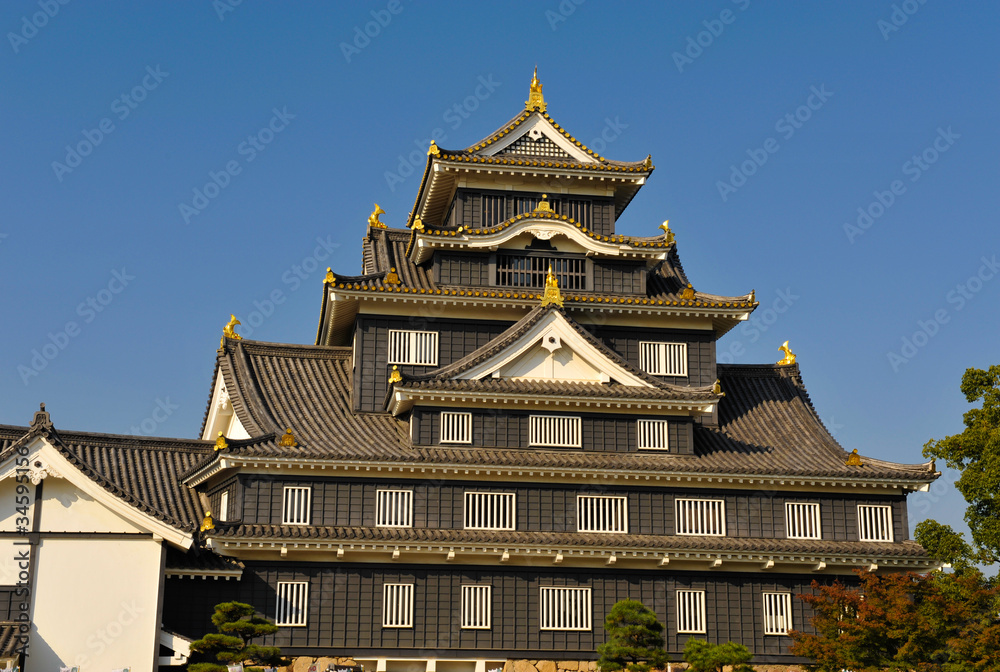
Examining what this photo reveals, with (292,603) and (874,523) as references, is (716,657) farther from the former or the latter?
(292,603)

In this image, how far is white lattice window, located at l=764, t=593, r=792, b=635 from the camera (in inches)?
1375

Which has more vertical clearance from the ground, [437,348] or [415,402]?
[437,348]

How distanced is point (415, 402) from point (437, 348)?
336 cm

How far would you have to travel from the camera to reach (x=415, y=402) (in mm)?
35000

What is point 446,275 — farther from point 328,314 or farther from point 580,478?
point 580,478

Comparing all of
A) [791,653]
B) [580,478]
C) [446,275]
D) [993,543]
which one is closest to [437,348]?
[446,275]

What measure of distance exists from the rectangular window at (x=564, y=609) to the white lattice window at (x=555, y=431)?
4.48 meters

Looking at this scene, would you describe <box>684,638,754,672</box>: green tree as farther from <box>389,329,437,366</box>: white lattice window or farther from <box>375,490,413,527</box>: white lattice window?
<box>389,329,437,366</box>: white lattice window

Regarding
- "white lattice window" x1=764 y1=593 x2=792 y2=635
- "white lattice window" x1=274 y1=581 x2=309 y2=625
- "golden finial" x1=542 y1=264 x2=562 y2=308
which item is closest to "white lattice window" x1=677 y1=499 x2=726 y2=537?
"white lattice window" x1=764 y1=593 x2=792 y2=635

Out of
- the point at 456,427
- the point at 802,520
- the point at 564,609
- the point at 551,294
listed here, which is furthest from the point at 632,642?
the point at 551,294

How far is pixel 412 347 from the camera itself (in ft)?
124

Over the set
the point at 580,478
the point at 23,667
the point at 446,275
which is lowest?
the point at 23,667

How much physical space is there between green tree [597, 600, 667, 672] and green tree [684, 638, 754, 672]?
2.57 feet

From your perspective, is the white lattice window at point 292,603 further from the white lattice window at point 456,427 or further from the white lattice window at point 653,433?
the white lattice window at point 653,433
